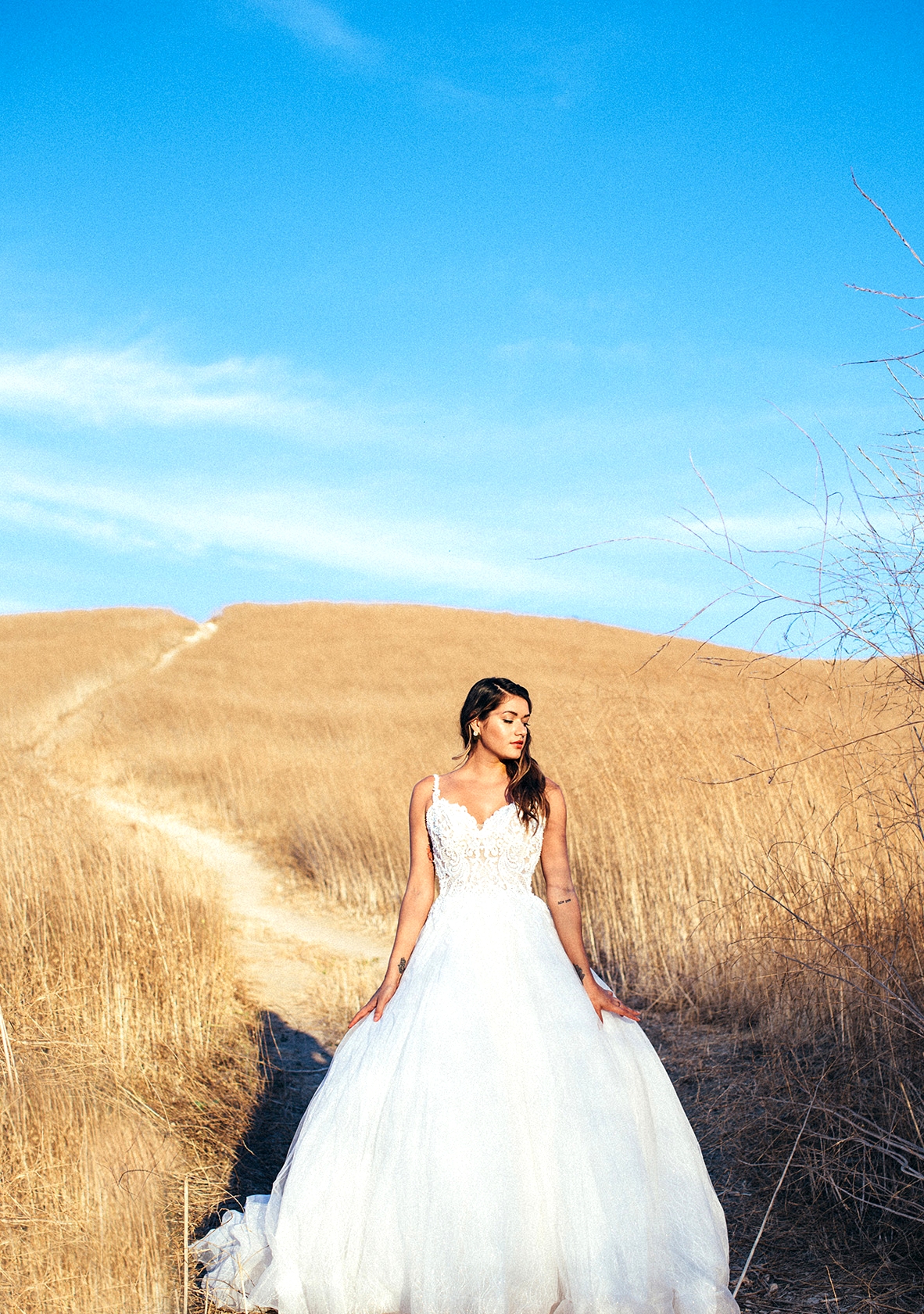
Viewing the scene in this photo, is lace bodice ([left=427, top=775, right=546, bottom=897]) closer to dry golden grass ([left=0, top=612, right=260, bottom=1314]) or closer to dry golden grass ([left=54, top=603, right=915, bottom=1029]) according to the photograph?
dry golden grass ([left=54, top=603, right=915, bottom=1029])

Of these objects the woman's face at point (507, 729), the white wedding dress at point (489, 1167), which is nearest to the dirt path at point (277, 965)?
the white wedding dress at point (489, 1167)

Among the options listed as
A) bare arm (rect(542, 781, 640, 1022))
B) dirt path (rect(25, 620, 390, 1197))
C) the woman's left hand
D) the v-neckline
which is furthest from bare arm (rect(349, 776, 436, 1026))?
dirt path (rect(25, 620, 390, 1197))

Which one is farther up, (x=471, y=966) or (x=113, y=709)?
(x=113, y=709)

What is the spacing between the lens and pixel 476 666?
36281 millimetres

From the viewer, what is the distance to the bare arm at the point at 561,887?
3.26m

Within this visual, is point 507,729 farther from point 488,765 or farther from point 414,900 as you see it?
point 414,900

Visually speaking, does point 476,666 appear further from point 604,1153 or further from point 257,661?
→ point 604,1153

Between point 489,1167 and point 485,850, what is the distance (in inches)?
37.3

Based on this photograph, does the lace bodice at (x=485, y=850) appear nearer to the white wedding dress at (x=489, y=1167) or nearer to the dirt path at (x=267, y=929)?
the white wedding dress at (x=489, y=1167)

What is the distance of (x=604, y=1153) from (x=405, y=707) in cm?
2269

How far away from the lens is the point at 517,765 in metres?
3.37

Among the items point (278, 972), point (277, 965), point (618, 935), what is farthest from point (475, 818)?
point (277, 965)

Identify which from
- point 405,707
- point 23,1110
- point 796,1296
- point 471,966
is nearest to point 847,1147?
point 796,1296

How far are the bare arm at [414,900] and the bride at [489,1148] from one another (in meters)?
0.01
